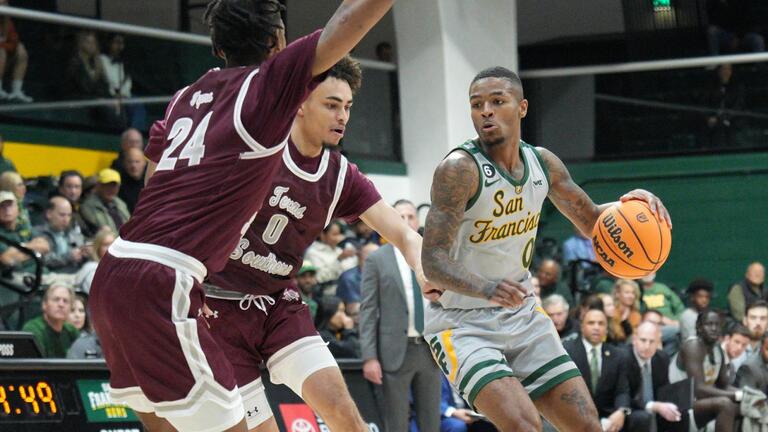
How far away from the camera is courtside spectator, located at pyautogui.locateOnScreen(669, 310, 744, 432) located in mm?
11688

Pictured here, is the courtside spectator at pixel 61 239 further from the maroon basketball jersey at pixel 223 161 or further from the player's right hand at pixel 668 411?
the maroon basketball jersey at pixel 223 161

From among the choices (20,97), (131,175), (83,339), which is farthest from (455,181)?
(20,97)

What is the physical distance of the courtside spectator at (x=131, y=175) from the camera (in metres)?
11.8

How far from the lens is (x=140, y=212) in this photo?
4.18 meters

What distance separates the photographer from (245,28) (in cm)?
423

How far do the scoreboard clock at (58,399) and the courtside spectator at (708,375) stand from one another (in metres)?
5.89

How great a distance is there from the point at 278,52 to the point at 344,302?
8.00 m

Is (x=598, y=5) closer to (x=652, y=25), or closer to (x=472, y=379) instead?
(x=652, y=25)

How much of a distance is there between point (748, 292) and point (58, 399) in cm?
967

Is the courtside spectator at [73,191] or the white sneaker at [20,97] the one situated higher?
the white sneaker at [20,97]

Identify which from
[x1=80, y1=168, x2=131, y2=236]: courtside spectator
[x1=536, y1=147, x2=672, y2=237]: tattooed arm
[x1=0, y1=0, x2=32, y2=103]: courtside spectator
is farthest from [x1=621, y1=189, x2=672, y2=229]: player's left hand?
[x1=0, y1=0, x2=32, y2=103]: courtside spectator

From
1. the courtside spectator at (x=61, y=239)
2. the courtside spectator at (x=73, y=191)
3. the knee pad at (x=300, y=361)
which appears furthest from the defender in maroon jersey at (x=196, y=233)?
the courtside spectator at (x=73, y=191)

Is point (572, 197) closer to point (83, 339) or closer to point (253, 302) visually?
point (253, 302)

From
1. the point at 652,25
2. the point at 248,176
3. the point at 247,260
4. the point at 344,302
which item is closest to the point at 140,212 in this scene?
the point at 248,176
